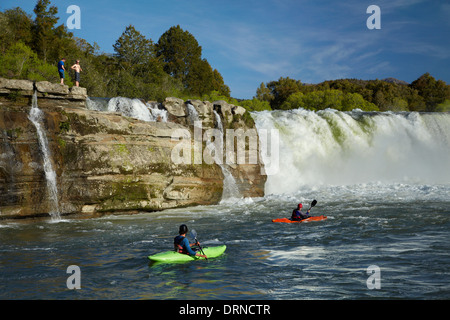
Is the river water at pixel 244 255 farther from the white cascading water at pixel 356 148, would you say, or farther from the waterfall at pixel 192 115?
the white cascading water at pixel 356 148

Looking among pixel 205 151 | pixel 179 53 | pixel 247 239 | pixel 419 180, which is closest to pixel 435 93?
pixel 179 53

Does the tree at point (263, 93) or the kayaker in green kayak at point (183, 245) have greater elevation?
the tree at point (263, 93)

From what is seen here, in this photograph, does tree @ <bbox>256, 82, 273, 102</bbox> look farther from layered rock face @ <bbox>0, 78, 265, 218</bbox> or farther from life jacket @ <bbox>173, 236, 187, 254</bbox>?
life jacket @ <bbox>173, 236, 187, 254</bbox>

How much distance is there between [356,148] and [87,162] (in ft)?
61.5

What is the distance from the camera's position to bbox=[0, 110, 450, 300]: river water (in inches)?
285

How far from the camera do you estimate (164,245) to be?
10.9 m

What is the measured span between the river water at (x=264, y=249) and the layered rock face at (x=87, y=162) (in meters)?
0.65

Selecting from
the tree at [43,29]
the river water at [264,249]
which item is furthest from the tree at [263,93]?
the river water at [264,249]

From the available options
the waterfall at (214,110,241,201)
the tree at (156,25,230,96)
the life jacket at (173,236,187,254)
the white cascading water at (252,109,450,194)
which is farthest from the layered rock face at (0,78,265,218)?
the tree at (156,25,230,96)

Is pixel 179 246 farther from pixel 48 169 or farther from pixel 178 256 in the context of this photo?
pixel 48 169

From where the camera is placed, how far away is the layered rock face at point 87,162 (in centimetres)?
1461

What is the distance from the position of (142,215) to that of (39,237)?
4.85 meters

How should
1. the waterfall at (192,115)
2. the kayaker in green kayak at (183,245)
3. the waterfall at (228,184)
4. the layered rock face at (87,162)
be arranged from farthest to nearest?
the waterfall at (192,115) < the waterfall at (228,184) < the layered rock face at (87,162) < the kayaker in green kayak at (183,245)

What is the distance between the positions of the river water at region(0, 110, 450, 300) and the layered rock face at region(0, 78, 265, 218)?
0.65m
